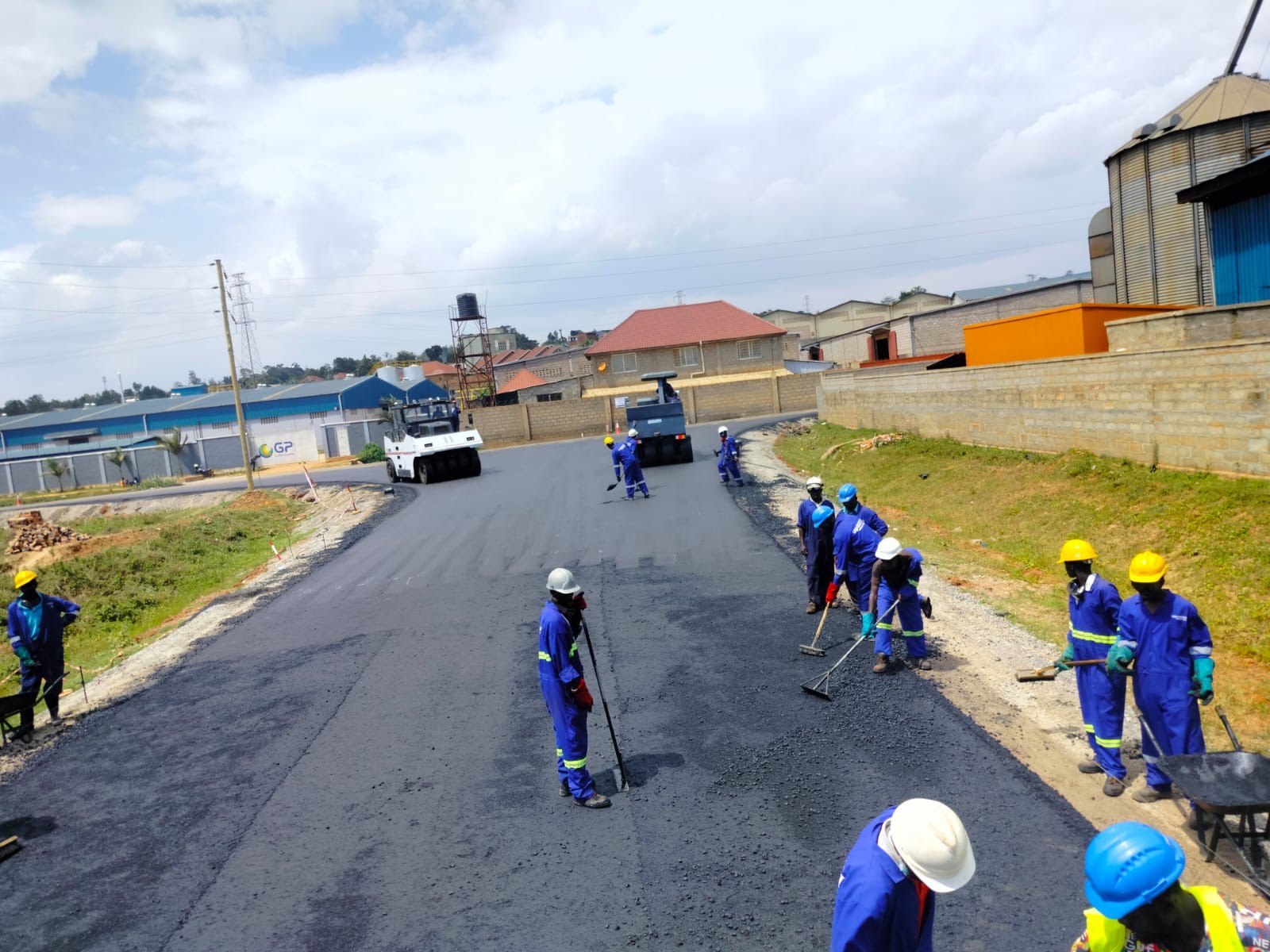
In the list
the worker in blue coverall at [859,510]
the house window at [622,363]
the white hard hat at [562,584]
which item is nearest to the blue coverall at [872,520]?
the worker in blue coverall at [859,510]

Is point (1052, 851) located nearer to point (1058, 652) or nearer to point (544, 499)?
point (1058, 652)

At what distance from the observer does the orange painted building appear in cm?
1812

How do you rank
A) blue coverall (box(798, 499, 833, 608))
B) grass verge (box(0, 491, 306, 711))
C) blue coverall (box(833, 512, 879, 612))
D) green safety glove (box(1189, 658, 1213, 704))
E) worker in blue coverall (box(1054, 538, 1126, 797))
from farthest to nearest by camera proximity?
grass verge (box(0, 491, 306, 711)) → blue coverall (box(798, 499, 833, 608)) → blue coverall (box(833, 512, 879, 612)) → worker in blue coverall (box(1054, 538, 1126, 797)) → green safety glove (box(1189, 658, 1213, 704))

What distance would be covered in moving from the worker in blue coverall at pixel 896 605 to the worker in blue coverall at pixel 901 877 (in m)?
5.13

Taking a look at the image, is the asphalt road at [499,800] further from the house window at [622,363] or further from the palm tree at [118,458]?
the house window at [622,363]

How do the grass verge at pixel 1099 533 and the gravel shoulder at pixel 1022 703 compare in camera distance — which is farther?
the grass verge at pixel 1099 533

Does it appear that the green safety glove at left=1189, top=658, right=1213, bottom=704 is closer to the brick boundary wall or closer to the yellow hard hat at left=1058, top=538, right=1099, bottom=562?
the yellow hard hat at left=1058, top=538, right=1099, bottom=562

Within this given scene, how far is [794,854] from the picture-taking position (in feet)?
17.2

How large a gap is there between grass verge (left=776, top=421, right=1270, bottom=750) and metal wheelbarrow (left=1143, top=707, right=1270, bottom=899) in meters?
1.91

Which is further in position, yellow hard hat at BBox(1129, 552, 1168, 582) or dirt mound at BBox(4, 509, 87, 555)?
dirt mound at BBox(4, 509, 87, 555)

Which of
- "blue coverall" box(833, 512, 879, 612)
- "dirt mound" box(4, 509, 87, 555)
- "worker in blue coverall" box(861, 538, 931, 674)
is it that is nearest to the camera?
"worker in blue coverall" box(861, 538, 931, 674)

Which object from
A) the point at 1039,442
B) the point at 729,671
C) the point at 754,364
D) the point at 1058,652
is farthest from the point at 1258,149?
the point at 754,364

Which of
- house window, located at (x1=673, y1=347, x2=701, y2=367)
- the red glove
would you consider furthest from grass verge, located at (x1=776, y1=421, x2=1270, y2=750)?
house window, located at (x1=673, y1=347, x2=701, y2=367)

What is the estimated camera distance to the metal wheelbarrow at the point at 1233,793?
14.1 ft
